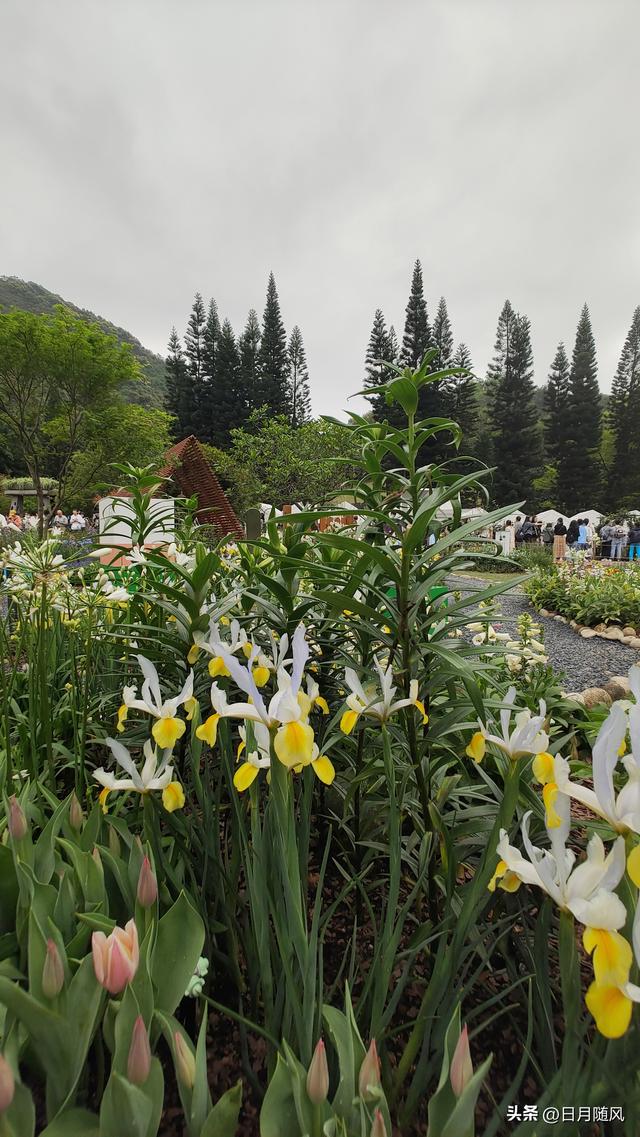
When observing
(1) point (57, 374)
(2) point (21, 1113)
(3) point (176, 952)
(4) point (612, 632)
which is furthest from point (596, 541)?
(2) point (21, 1113)

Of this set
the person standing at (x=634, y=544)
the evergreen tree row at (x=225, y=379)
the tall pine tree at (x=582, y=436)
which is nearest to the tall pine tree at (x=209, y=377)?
the evergreen tree row at (x=225, y=379)

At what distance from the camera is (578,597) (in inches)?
309

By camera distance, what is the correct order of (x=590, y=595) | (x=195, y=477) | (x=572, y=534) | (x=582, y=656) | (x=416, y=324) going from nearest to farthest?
(x=582, y=656)
(x=590, y=595)
(x=195, y=477)
(x=572, y=534)
(x=416, y=324)

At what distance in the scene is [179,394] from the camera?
36.4 m

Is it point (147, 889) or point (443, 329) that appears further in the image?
point (443, 329)

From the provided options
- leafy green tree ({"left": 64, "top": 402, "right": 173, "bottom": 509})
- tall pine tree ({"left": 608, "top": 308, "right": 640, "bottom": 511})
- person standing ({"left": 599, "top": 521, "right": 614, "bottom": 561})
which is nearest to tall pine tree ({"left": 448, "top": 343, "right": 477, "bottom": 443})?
tall pine tree ({"left": 608, "top": 308, "right": 640, "bottom": 511})

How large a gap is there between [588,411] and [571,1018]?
40.3 meters

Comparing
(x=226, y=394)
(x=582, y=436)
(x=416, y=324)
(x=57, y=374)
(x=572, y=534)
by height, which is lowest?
(x=572, y=534)

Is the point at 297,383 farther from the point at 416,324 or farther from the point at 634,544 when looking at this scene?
the point at 634,544

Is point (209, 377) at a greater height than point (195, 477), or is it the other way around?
point (209, 377)

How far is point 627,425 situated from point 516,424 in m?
7.46

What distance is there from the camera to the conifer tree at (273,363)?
35875mm

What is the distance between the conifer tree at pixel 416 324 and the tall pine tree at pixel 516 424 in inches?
245

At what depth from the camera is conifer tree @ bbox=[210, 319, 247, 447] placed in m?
35.5
